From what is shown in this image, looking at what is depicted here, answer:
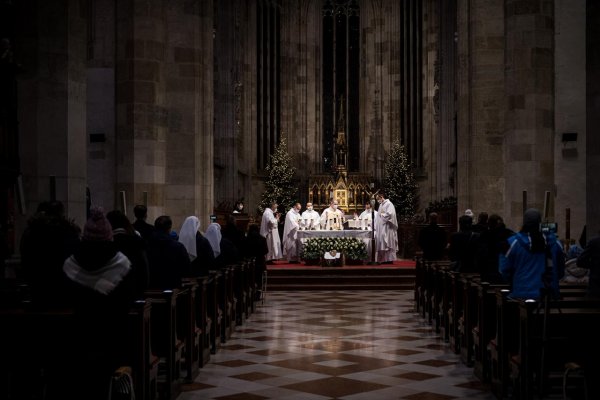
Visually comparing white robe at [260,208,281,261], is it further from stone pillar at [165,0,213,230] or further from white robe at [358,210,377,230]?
stone pillar at [165,0,213,230]

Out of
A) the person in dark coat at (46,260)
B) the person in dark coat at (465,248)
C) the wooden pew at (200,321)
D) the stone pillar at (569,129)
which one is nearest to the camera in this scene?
the person in dark coat at (46,260)

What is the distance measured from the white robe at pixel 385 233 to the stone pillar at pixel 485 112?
281 cm

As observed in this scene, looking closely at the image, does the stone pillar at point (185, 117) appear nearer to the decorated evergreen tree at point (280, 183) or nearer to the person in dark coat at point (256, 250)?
the person in dark coat at point (256, 250)

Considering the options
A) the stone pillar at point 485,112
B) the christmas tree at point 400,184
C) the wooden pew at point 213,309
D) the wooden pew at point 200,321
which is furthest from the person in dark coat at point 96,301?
the christmas tree at point 400,184

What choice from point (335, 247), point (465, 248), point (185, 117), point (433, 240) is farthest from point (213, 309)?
point (335, 247)

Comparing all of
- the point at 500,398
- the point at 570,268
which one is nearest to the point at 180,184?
the point at 570,268

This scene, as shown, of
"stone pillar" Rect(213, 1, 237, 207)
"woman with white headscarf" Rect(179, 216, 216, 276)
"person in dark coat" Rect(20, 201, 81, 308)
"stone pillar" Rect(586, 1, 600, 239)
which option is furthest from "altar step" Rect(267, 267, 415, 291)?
"person in dark coat" Rect(20, 201, 81, 308)

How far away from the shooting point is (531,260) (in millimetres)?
7461

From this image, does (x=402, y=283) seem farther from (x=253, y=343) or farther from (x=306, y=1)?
(x=306, y=1)

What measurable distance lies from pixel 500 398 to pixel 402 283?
1282cm

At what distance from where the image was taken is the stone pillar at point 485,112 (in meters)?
19.7

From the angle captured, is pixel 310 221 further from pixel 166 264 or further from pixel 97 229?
pixel 97 229

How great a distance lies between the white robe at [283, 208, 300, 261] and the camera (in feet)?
77.0

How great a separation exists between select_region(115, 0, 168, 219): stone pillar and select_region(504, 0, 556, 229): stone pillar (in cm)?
696
